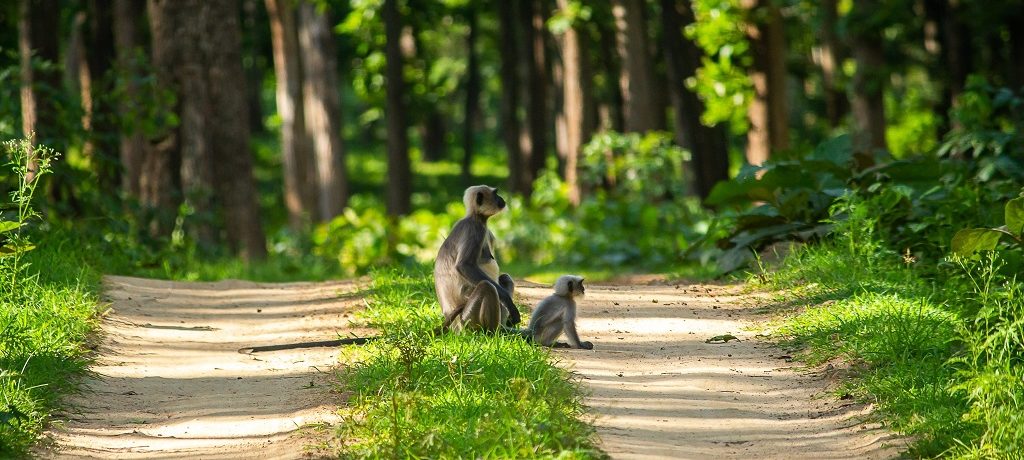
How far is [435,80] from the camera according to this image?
4362 cm

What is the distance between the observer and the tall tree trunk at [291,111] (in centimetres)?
3023

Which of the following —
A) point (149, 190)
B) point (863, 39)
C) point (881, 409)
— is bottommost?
point (881, 409)

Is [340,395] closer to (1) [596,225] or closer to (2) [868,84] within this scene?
(1) [596,225]

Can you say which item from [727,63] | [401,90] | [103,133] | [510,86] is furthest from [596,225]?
[510,86]

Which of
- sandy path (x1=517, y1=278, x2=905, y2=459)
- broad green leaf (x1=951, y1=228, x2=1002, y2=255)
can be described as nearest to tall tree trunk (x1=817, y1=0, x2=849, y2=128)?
sandy path (x1=517, y1=278, x2=905, y2=459)

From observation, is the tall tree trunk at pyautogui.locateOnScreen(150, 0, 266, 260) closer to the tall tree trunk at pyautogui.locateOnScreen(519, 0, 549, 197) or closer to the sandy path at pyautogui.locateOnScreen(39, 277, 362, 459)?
the sandy path at pyautogui.locateOnScreen(39, 277, 362, 459)

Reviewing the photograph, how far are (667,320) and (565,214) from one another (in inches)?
495

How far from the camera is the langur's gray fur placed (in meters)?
8.62

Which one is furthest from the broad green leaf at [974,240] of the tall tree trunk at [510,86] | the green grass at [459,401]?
the tall tree trunk at [510,86]

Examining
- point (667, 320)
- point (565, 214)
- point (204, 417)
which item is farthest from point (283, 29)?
point (204, 417)

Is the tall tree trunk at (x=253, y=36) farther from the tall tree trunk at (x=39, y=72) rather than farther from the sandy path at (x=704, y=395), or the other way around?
the sandy path at (x=704, y=395)

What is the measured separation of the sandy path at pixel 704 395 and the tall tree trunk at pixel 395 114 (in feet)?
48.0

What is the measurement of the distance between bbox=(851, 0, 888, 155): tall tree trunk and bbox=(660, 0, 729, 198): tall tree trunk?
91.4 inches

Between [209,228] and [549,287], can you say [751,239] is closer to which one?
[549,287]
